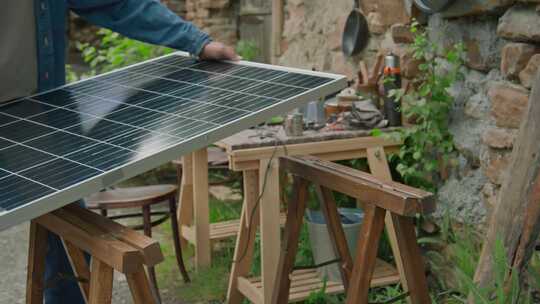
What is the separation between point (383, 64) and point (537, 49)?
1251 mm

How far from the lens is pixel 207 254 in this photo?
432 cm

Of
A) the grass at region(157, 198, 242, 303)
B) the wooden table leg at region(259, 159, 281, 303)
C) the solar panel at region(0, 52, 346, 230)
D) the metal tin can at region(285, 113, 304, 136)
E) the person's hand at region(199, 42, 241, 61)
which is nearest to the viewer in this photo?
the solar panel at region(0, 52, 346, 230)

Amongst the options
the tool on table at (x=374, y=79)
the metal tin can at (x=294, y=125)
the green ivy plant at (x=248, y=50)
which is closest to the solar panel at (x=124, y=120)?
the metal tin can at (x=294, y=125)

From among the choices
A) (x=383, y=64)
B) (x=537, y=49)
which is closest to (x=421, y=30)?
(x=383, y=64)

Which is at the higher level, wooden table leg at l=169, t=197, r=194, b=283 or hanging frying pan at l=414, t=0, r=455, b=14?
hanging frying pan at l=414, t=0, r=455, b=14

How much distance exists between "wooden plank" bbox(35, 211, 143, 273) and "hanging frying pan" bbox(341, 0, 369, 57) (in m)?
2.62

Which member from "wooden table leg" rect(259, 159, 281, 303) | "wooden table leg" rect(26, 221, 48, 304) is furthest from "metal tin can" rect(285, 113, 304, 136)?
"wooden table leg" rect(26, 221, 48, 304)

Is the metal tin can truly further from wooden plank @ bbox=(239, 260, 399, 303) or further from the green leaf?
wooden plank @ bbox=(239, 260, 399, 303)

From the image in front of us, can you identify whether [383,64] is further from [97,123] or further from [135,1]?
[97,123]

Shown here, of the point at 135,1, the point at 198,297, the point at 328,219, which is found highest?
the point at 135,1

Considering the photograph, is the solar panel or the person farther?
the person

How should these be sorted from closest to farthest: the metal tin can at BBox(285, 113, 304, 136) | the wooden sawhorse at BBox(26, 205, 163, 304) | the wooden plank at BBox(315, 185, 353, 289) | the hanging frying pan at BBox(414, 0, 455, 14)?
the wooden sawhorse at BBox(26, 205, 163, 304) → the wooden plank at BBox(315, 185, 353, 289) → the hanging frying pan at BBox(414, 0, 455, 14) → the metal tin can at BBox(285, 113, 304, 136)

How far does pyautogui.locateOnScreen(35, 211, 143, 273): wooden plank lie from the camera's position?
1823mm

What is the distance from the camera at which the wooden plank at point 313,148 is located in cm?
352
